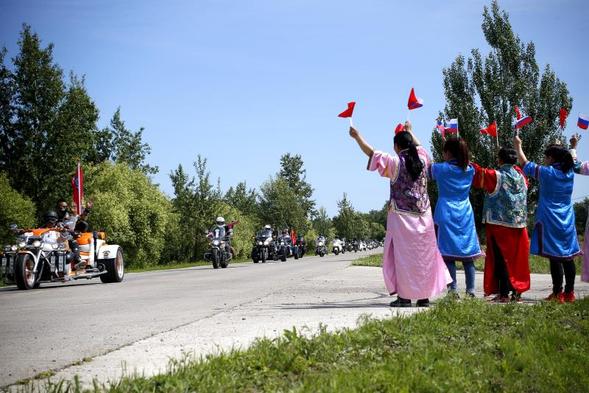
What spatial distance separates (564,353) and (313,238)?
7030 cm

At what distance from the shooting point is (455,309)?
6219 mm

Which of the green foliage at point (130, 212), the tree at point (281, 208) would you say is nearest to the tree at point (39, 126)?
the green foliage at point (130, 212)

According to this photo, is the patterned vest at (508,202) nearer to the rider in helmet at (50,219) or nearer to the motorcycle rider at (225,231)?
the rider in helmet at (50,219)

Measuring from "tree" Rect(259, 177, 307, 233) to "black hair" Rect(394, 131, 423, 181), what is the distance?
57572 mm

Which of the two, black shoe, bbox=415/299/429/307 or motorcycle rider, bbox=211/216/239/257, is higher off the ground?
motorcycle rider, bbox=211/216/239/257

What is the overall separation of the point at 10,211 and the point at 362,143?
2451 centimetres

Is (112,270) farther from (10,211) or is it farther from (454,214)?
(10,211)

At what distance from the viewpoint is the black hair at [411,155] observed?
25.0 ft

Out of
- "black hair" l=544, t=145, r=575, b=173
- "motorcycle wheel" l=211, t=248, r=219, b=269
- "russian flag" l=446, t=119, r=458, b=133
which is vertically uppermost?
"russian flag" l=446, t=119, r=458, b=133

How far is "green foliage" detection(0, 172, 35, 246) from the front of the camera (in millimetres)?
28203

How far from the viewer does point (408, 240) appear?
24.4ft

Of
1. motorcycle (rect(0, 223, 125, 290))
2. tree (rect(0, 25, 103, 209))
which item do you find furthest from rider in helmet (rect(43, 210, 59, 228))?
tree (rect(0, 25, 103, 209))

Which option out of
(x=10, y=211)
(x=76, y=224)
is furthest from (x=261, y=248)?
(x=76, y=224)

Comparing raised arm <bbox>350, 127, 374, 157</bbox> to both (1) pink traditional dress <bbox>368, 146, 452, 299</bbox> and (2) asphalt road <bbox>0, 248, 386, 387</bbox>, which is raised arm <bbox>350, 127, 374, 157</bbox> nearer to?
(1) pink traditional dress <bbox>368, 146, 452, 299</bbox>
